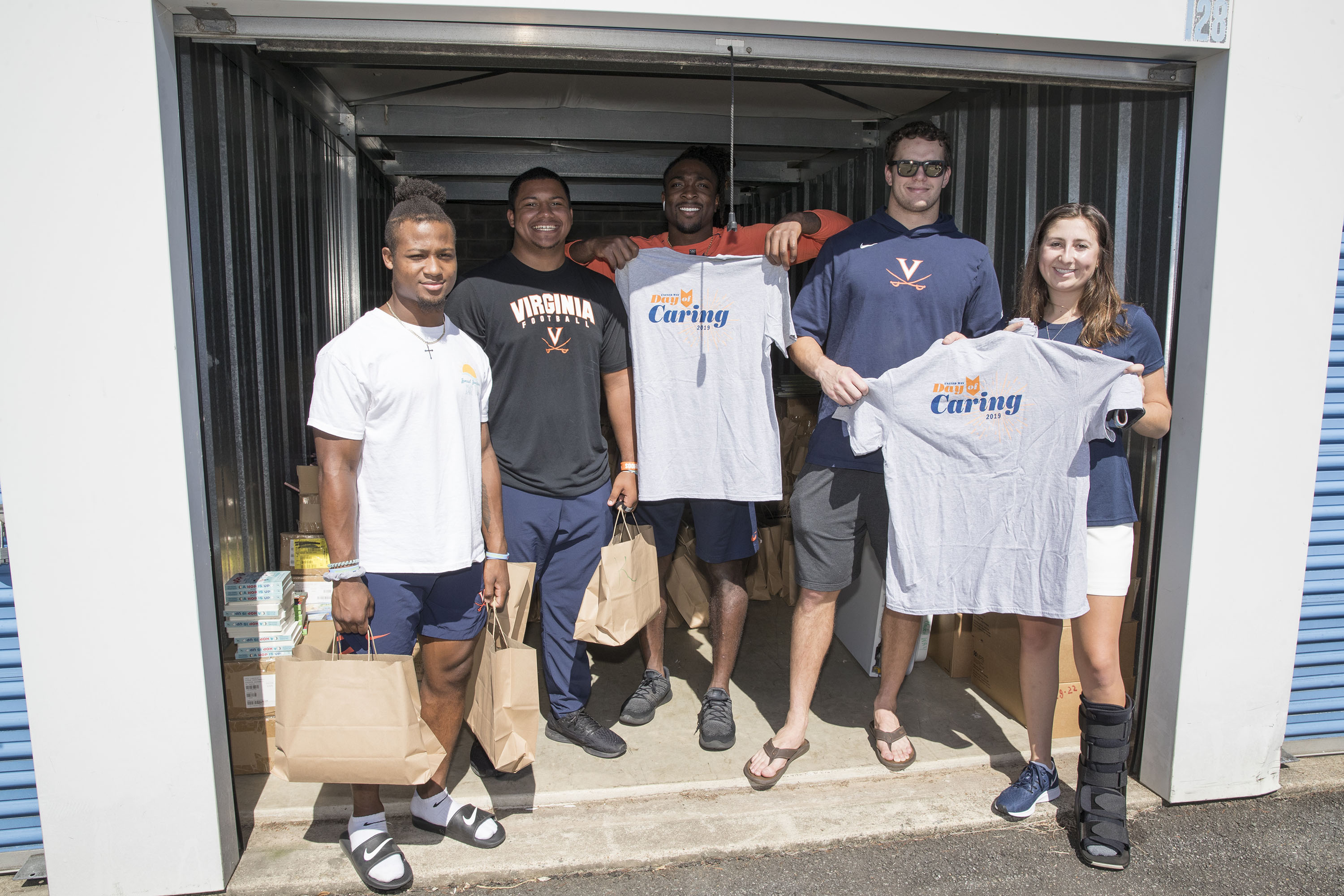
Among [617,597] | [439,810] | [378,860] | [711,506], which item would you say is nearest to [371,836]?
[378,860]

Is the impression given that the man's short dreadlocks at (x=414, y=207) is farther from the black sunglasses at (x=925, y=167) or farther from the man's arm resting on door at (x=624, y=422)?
the black sunglasses at (x=925, y=167)

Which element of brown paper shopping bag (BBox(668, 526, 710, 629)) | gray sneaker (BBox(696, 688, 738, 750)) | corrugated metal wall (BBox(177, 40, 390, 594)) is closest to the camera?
corrugated metal wall (BBox(177, 40, 390, 594))

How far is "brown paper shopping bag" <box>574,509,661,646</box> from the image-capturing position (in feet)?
9.84

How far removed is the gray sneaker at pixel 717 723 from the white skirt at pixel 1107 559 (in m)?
1.52

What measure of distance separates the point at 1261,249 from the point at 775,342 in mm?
1716

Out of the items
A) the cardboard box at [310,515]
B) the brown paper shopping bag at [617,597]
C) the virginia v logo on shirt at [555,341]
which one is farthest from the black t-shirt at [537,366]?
the cardboard box at [310,515]

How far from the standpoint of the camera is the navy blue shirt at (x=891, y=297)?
2.90 metres

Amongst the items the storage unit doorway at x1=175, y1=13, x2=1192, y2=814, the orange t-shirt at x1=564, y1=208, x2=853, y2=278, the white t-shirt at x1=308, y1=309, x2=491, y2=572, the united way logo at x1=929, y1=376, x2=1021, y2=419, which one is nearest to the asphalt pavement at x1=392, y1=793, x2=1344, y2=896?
the storage unit doorway at x1=175, y1=13, x2=1192, y2=814

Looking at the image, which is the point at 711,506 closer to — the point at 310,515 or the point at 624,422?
the point at 624,422

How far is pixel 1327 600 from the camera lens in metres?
3.28

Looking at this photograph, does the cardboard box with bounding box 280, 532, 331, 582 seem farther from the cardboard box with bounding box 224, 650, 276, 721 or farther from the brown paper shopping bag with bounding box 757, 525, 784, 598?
the brown paper shopping bag with bounding box 757, 525, 784, 598

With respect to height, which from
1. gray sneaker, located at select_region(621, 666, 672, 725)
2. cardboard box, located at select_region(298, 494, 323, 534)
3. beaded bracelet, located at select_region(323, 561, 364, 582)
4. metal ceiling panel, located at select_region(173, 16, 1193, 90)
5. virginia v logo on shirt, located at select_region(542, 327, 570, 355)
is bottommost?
gray sneaker, located at select_region(621, 666, 672, 725)

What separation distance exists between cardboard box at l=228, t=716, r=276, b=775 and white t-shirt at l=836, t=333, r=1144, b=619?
248cm

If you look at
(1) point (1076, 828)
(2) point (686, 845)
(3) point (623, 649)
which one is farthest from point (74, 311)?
(1) point (1076, 828)
